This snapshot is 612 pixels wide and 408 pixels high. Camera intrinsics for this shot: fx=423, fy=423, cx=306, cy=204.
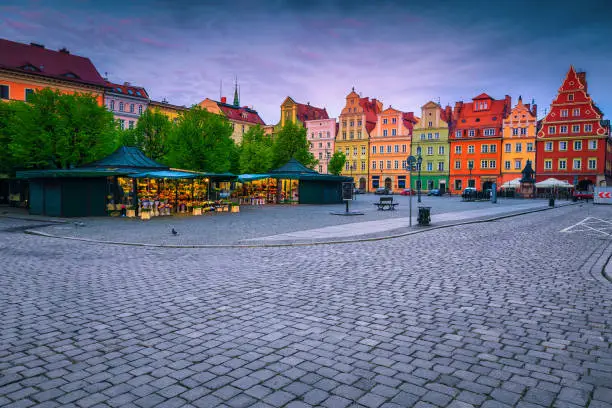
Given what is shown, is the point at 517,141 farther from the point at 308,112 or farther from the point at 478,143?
the point at 308,112

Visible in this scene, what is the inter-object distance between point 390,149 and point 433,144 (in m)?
7.53

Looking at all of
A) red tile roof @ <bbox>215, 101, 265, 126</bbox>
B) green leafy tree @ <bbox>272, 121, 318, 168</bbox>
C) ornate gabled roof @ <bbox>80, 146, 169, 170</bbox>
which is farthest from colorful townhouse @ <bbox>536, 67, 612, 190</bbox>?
ornate gabled roof @ <bbox>80, 146, 169, 170</bbox>

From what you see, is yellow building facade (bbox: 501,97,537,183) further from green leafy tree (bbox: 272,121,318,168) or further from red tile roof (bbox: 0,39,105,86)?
red tile roof (bbox: 0,39,105,86)

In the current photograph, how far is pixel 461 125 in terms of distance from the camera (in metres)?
72.5

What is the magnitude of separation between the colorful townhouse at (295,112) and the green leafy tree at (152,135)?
37029 millimetres

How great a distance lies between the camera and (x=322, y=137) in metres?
83.1

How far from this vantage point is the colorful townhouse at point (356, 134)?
78.7 metres

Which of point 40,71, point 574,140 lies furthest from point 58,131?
point 574,140

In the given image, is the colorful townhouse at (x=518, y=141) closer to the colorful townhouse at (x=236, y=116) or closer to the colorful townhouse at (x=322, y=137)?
the colorful townhouse at (x=322, y=137)

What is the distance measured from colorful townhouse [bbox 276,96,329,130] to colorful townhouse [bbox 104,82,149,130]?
2487 centimetres

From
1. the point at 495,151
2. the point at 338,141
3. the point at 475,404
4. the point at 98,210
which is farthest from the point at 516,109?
the point at 475,404

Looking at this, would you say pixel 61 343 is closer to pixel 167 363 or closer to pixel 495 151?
pixel 167 363

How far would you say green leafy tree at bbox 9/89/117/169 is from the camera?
95.3ft

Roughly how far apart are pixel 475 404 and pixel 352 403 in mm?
1009
